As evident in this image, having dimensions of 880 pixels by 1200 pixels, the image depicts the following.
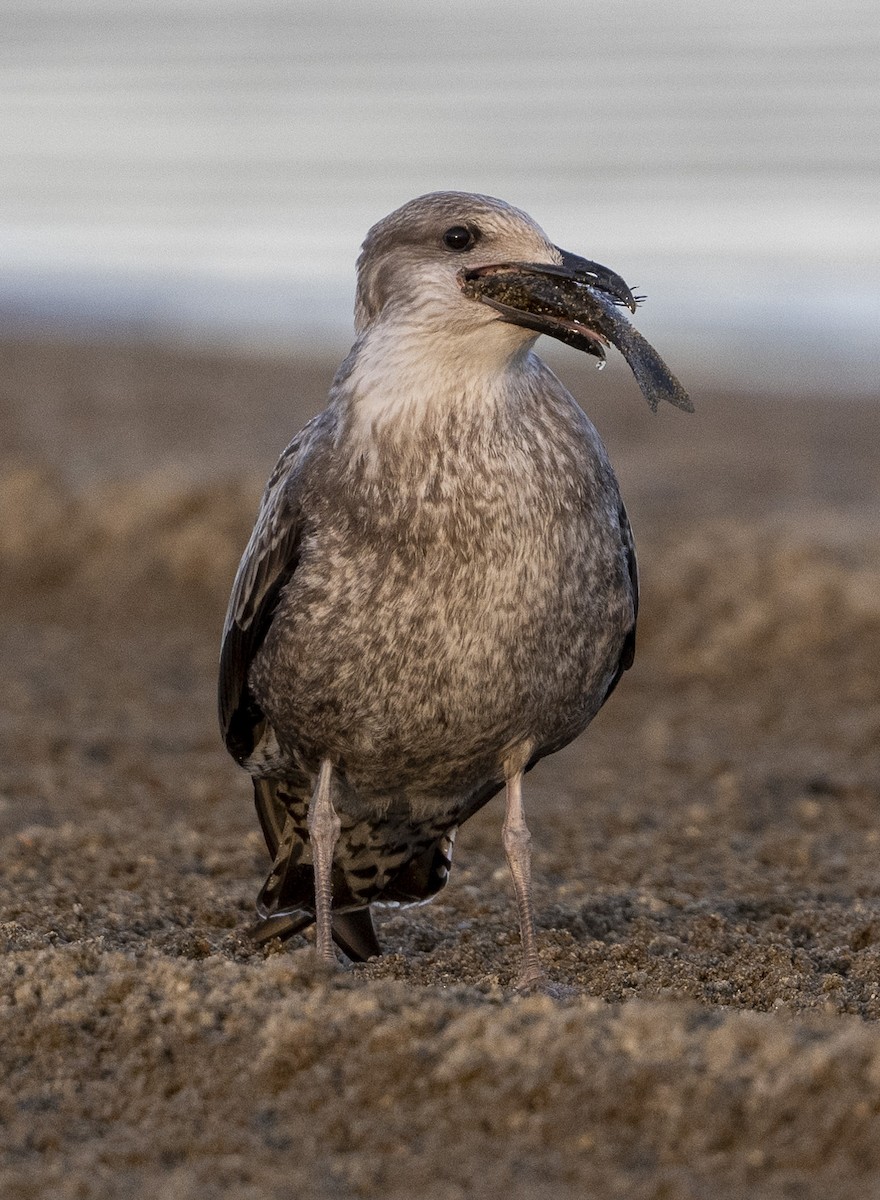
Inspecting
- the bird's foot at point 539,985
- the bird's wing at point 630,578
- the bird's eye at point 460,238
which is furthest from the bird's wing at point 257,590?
the bird's foot at point 539,985

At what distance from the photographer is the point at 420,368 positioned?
411 centimetres

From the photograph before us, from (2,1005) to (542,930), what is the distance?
1.57 metres

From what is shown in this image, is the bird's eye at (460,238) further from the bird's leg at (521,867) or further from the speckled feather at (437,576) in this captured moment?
the bird's leg at (521,867)

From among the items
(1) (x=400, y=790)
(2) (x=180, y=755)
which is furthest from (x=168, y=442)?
(1) (x=400, y=790)

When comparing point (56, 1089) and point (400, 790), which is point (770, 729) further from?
point (56, 1089)

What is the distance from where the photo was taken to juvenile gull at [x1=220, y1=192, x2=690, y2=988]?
407cm

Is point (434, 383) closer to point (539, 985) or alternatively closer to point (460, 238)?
point (460, 238)

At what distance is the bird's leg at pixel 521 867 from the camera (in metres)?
4.18

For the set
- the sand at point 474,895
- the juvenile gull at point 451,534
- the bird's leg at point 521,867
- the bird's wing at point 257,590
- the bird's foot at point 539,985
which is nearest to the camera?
the sand at point 474,895

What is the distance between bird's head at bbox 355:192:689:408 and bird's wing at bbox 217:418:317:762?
50cm

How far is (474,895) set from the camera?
5168mm

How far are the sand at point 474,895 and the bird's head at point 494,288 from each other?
1.43 metres

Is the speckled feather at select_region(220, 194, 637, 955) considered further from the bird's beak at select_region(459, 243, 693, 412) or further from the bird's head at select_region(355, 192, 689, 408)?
the bird's beak at select_region(459, 243, 693, 412)

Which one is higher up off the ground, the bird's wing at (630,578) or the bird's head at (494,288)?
the bird's head at (494,288)
